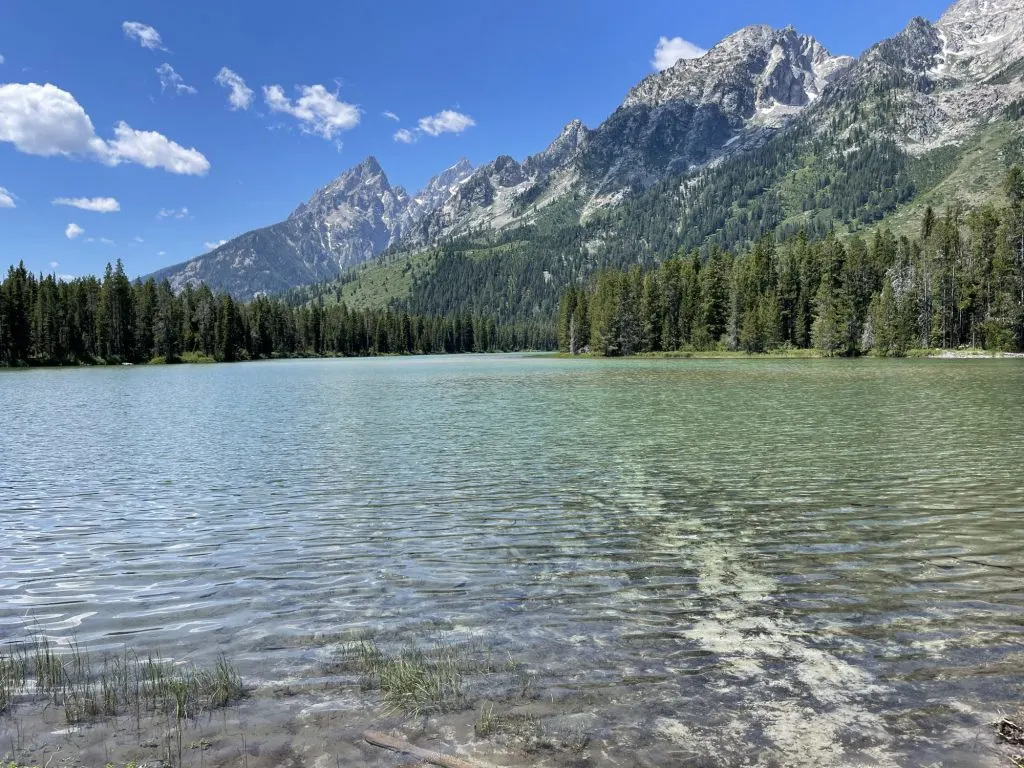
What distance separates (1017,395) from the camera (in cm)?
4606

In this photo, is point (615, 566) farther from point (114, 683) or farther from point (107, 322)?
point (107, 322)

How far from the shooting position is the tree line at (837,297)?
12662cm

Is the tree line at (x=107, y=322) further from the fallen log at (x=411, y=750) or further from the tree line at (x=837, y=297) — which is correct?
the fallen log at (x=411, y=750)

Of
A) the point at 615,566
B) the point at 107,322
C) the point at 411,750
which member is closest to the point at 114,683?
the point at 411,750

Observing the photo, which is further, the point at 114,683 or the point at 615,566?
the point at 615,566

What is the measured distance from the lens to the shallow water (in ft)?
24.2

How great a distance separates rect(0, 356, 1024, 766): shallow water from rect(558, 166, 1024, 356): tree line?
11344 centimetres

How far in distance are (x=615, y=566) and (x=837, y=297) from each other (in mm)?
154073

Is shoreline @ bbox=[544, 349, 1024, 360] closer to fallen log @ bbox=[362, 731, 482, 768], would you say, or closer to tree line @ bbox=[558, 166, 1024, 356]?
tree line @ bbox=[558, 166, 1024, 356]

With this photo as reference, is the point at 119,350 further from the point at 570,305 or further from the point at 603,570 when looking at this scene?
the point at 603,570

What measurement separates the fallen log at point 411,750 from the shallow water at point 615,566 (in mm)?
1399

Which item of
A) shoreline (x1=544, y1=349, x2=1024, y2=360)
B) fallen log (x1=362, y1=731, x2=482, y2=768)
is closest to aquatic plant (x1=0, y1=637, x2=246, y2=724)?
fallen log (x1=362, y1=731, x2=482, y2=768)

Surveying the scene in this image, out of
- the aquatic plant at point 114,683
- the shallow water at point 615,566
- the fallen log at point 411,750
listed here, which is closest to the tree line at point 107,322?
the shallow water at point 615,566

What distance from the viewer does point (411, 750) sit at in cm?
634
